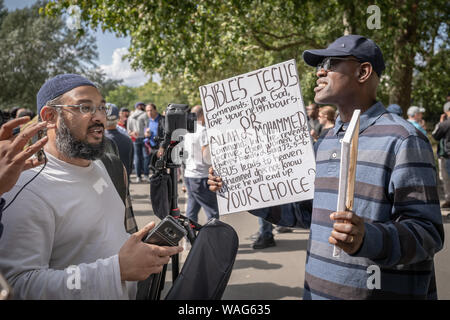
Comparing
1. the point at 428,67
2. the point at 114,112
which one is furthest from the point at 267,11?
the point at 114,112

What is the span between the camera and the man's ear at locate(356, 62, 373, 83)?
191 cm

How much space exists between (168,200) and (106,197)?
1.07 meters

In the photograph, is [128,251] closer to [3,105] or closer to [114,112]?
[114,112]

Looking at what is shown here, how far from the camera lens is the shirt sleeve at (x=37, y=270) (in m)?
1.39

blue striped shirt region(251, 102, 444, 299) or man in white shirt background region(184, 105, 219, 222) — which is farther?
man in white shirt background region(184, 105, 219, 222)

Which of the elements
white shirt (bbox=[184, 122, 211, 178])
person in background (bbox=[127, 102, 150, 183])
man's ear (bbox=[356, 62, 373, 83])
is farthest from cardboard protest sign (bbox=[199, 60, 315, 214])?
person in background (bbox=[127, 102, 150, 183])

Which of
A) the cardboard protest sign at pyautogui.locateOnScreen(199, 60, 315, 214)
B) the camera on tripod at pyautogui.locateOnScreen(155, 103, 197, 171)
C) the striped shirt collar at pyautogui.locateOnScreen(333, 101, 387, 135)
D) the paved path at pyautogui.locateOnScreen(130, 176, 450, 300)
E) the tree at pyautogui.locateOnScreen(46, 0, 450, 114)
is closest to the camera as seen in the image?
the striped shirt collar at pyautogui.locateOnScreen(333, 101, 387, 135)

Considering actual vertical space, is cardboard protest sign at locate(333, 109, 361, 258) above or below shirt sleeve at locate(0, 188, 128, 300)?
above

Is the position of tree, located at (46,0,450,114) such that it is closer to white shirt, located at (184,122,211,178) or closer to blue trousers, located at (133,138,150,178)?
blue trousers, located at (133,138,150,178)

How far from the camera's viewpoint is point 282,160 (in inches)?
88.4

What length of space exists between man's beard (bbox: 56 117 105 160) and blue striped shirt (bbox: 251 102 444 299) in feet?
3.65

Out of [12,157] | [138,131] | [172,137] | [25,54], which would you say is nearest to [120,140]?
[172,137]

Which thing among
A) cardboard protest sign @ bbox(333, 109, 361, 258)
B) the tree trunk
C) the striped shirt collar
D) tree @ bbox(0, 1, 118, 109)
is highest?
tree @ bbox(0, 1, 118, 109)

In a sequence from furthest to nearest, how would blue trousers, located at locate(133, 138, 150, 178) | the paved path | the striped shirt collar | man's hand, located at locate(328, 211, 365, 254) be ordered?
blue trousers, located at locate(133, 138, 150, 178) → the paved path → the striped shirt collar → man's hand, located at locate(328, 211, 365, 254)
